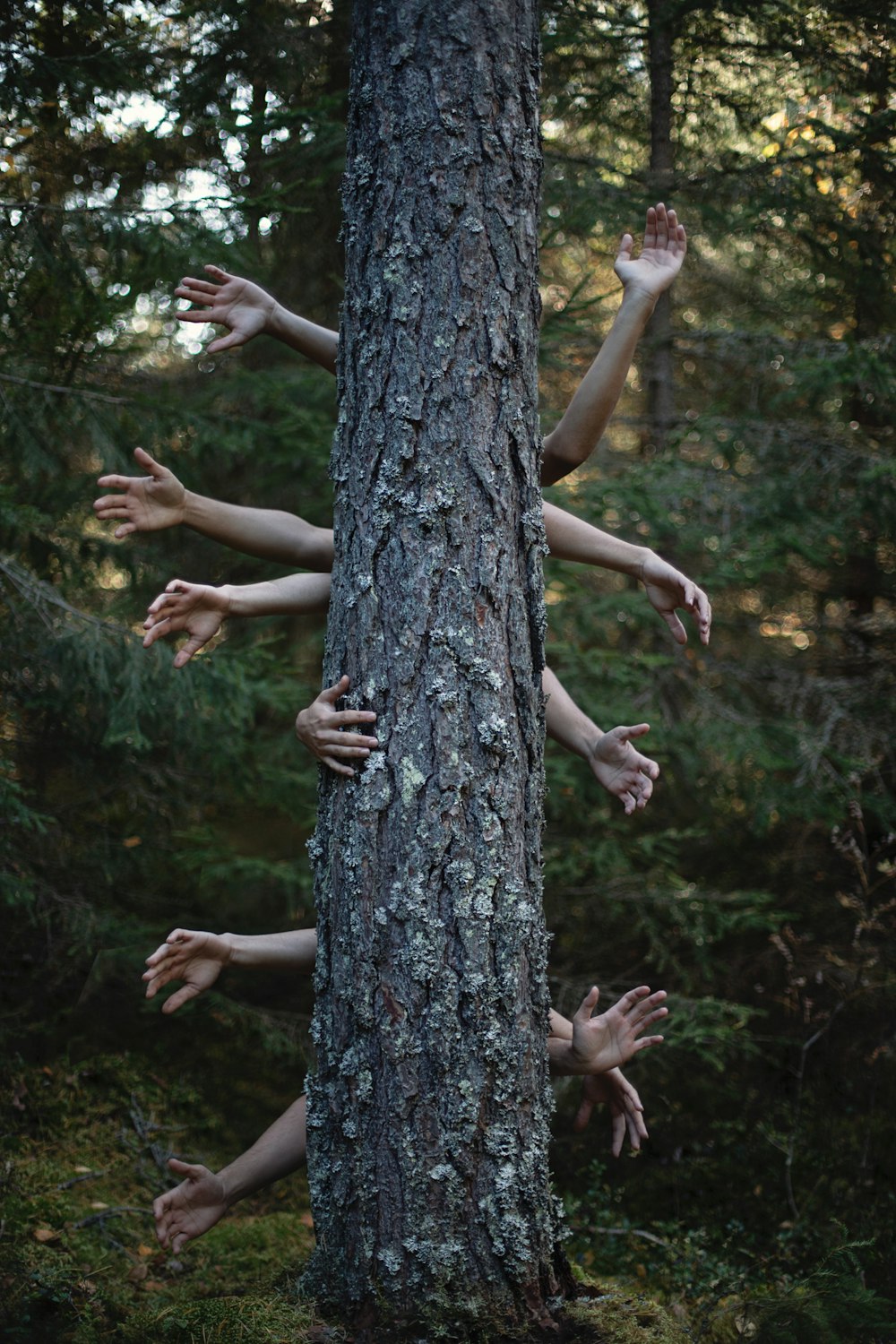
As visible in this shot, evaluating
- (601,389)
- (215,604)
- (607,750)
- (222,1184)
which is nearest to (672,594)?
(607,750)

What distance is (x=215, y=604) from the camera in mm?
2863

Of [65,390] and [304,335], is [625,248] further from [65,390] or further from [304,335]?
[65,390]

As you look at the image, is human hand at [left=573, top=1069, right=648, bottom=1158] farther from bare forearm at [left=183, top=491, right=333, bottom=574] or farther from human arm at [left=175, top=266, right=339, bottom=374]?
human arm at [left=175, top=266, right=339, bottom=374]

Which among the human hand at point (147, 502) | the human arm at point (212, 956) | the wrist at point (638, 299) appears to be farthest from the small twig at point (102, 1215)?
the wrist at point (638, 299)

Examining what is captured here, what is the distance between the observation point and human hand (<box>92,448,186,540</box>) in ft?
8.96

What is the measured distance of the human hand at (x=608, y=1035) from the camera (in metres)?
2.98

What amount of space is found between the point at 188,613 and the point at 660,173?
499 cm

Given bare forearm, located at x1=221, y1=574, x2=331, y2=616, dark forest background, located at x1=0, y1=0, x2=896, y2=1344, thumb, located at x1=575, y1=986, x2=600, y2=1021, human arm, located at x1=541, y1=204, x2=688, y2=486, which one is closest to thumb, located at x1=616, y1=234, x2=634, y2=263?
human arm, located at x1=541, y1=204, x2=688, y2=486

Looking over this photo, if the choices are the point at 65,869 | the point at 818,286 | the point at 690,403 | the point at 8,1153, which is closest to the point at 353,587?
the point at 8,1153

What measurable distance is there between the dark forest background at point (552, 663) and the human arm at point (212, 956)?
5.11 feet

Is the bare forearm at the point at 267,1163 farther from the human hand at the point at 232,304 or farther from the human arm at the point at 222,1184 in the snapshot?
the human hand at the point at 232,304

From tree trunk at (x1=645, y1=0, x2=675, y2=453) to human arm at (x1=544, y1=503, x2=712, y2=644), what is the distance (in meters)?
2.26

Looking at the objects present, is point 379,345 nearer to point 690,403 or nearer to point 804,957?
point 804,957

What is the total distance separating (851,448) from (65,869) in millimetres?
5812
